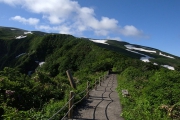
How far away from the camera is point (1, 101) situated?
12180 millimetres

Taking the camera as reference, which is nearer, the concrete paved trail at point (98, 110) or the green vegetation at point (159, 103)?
the green vegetation at point (159, 103)

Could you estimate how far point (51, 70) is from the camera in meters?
89.8

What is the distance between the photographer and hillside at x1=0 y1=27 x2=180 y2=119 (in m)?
13.0

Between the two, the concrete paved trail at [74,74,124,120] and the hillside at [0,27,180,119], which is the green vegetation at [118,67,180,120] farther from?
the concrete paved trail at [74,74,124,120]

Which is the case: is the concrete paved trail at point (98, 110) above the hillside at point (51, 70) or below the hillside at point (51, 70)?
below

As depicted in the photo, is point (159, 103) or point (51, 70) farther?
point (51, 70)

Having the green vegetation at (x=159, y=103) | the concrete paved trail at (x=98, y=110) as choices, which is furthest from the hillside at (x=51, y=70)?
the concrete paved trail at (x=98, y=110)

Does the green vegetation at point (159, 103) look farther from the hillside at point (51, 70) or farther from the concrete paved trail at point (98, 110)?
the concrete paved trail at point (98, 110)

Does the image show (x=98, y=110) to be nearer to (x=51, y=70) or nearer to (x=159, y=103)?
(x=159, y=103)

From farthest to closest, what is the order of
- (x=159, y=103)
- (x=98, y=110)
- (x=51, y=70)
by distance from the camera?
(x=51, y=70) → (x=98, y=110) → (x=159, y=103)

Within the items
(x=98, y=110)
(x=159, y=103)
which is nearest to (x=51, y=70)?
(x=98, y=110)

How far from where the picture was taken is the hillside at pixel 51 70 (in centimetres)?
1304

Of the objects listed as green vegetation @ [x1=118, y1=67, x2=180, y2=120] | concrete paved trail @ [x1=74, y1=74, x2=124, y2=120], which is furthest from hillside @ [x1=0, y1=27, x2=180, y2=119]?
concrete paved trail @ [x1=74, y1=74, x2=124, y2=120]

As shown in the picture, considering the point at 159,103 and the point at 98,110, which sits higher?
the point at 159,103
